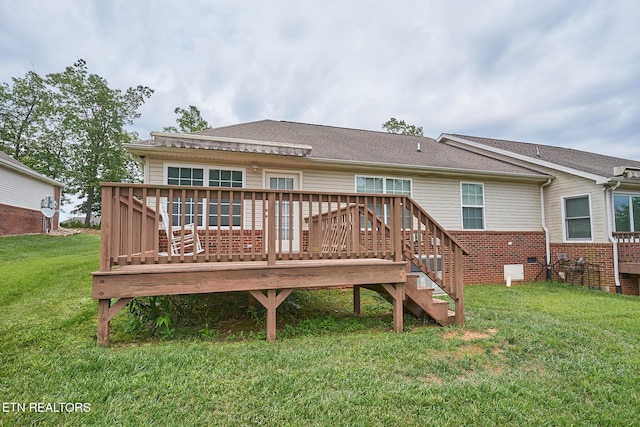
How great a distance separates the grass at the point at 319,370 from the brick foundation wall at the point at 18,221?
1191cm

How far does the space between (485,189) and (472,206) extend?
685mm

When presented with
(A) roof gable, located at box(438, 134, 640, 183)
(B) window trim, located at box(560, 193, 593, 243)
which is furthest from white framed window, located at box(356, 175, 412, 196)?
(B) window trim, located at box(560, 193, 593, 243)

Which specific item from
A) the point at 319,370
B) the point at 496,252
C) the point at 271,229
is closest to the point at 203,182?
the point at 271,229

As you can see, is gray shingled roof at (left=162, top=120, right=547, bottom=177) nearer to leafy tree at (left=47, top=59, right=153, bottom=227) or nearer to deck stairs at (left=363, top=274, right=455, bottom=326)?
deck stairs at (left=363, top=274, right=455, bottom=326)

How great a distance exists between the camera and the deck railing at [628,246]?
810 centimetres

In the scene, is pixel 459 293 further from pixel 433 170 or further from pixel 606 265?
pixel 606 265

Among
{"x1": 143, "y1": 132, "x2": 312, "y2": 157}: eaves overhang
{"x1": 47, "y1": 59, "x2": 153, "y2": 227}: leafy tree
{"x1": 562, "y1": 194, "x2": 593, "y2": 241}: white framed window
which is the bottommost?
{"x1": 562, "y1": 194, "x2": 593, "y2": 241}: white framed window

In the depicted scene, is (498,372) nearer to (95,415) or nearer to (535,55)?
(95,415)

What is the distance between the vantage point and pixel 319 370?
281 centimetres

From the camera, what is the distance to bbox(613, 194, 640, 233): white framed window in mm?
8826

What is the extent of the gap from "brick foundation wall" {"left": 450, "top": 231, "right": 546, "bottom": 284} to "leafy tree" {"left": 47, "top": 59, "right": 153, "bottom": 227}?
23706mm

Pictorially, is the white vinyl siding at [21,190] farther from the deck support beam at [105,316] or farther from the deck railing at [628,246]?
the deck railing at [628,246]

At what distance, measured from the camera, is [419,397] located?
2.38 m

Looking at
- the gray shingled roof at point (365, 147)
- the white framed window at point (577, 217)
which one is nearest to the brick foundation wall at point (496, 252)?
the white framed window at point (577, 217)
